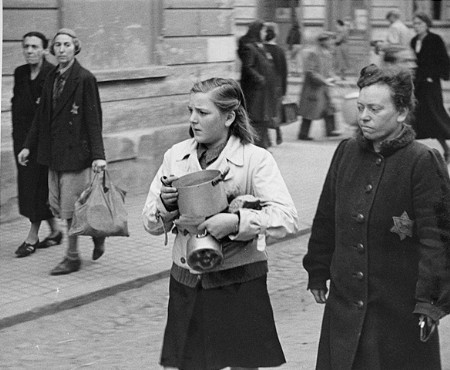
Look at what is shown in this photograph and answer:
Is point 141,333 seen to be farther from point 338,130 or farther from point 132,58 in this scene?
point 338,130

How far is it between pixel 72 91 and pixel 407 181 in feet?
13.0

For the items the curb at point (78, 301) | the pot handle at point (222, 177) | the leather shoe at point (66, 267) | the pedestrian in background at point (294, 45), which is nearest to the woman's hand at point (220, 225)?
the pot handle at point (222, 177)

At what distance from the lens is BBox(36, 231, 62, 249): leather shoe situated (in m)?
8.12

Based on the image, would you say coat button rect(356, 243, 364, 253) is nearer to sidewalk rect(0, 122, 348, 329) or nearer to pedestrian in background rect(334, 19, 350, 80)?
sidewalk rect(0, 122, 348, 329)

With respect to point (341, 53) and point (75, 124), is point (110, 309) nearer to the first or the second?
point (75, 124)

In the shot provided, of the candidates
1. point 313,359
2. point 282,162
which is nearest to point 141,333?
point 313,359

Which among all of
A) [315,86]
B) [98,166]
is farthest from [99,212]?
[315,86]

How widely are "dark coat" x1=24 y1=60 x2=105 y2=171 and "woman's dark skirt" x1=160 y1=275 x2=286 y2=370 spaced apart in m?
3.39

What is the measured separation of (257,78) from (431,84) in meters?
2.40

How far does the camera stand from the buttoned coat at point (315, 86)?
14.5 m

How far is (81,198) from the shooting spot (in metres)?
7.00

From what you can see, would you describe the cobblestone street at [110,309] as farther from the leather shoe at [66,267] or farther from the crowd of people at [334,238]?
the crowd of people at [334,238]

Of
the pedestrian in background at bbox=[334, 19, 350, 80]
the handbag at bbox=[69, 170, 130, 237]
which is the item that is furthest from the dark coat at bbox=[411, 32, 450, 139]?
the pedestrian in background at bbox=[334, 19, 350, 80]

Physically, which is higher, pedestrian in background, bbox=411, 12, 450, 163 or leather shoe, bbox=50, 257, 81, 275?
pedestrian in background, bbox=411, 12, 450, 163
